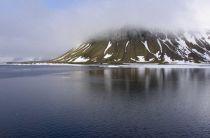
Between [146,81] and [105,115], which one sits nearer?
[105,115]

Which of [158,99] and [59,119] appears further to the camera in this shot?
[158,99]

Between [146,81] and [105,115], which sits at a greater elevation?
[105,115]

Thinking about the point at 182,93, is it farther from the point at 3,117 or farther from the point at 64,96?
the point at 3,117

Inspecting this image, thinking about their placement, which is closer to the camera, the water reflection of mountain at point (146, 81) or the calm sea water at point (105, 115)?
the calm sea water at point (105, 115)

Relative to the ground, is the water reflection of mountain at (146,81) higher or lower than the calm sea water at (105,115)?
lower

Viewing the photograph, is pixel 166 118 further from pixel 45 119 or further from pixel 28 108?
pixel 28 108

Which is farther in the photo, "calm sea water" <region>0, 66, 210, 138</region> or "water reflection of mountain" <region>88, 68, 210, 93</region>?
"water reflection of mountain" <region>88, 68, 210, 93</region>

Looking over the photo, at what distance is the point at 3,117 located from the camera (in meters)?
43.9

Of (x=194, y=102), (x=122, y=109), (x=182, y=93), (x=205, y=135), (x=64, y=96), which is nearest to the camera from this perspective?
(x=205, y=135)

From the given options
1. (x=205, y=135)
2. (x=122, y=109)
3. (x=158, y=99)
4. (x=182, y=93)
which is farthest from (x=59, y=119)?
(x=182, y=93)

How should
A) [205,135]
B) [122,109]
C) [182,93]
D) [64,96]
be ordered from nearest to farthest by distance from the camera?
[205,135] → [122,109] → [64,96] → [182,93]

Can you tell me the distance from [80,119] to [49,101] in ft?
55.5

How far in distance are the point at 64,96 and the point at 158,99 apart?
19.9 m

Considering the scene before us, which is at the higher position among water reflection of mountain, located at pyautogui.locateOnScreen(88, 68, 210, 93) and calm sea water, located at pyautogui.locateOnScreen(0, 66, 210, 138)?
calm sea water, located at pyautogui.locateOnScreen(0, 66, 210, 138)
